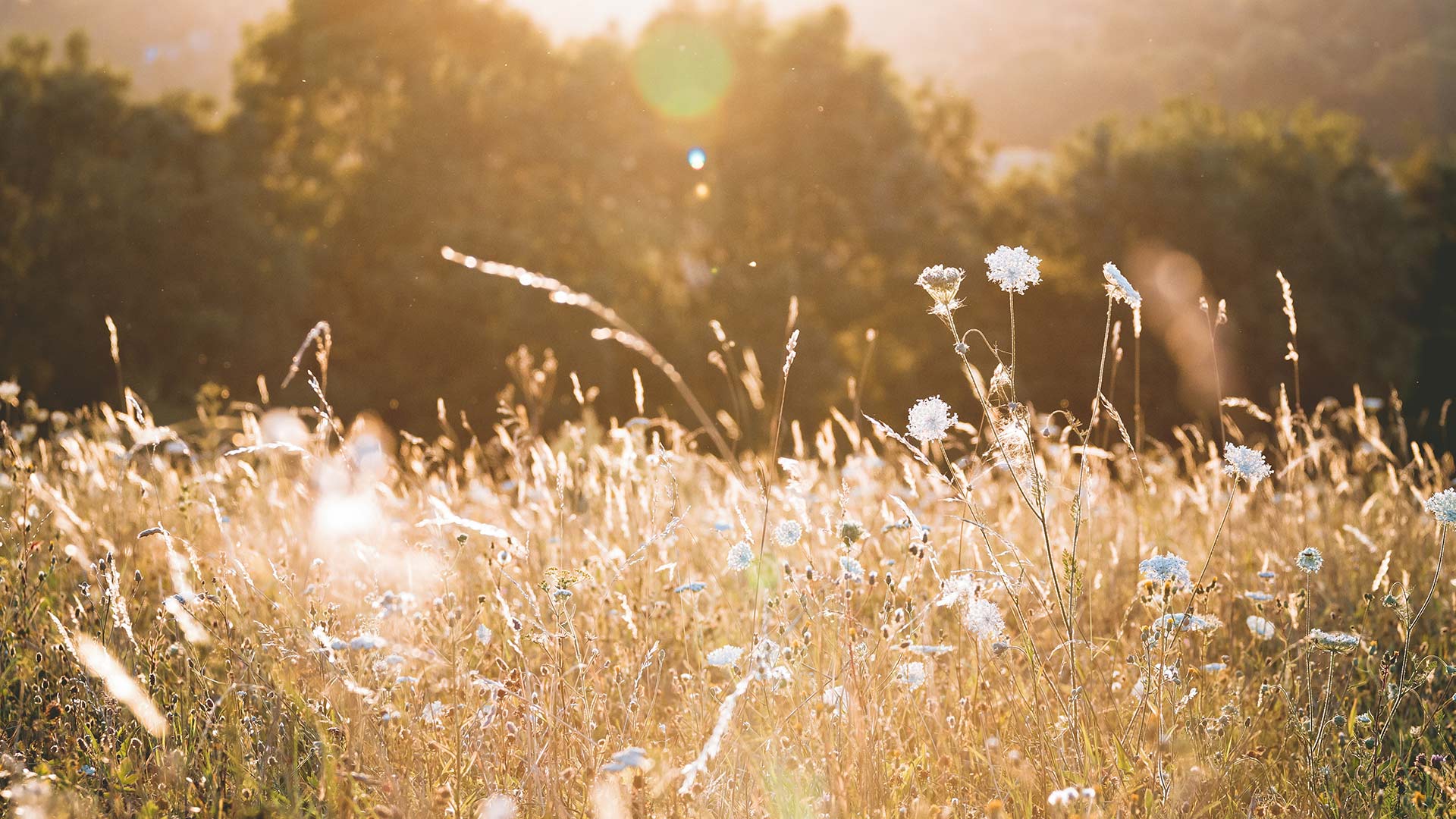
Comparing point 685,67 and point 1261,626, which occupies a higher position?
point 685,67

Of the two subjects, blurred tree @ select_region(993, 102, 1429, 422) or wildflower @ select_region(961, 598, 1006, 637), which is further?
blurred tree @ select_region(993, 102, 1429, 422)

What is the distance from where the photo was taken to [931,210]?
19.3 metres

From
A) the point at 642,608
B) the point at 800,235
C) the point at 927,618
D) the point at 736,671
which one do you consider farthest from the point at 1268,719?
the point at 800,235

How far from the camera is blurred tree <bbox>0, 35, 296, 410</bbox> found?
621 inches

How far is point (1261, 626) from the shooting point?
2729 mm

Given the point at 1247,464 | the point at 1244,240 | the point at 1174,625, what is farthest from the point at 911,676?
the point at 1244,240

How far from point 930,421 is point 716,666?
0.94m

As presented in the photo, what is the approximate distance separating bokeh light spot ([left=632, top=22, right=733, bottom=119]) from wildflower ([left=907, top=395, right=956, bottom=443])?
1781cm

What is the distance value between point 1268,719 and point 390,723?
7.07ft

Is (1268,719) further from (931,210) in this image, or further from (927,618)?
(931,210)

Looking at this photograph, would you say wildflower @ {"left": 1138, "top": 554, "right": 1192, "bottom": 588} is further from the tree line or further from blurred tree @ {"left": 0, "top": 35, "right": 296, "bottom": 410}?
blurred tree @ {"left": 0, "top": 35, "right": 296, "bottom": 410}

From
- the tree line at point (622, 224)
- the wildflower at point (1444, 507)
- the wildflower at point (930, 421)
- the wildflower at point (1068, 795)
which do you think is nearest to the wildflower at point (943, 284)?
the wildflower at point (930, 421)

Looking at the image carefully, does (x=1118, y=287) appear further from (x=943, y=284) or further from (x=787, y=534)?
(x=787, y=534)

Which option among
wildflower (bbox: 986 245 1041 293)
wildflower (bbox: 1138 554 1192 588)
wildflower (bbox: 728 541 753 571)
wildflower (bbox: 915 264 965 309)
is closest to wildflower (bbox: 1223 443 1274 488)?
wildflower (bbox: 1138 554 1192 588)
